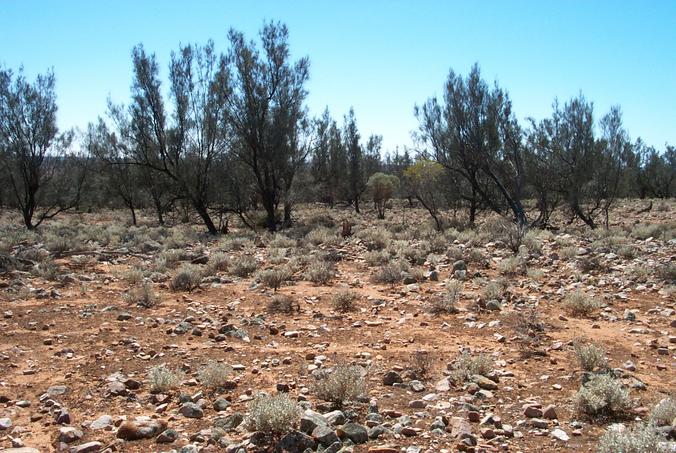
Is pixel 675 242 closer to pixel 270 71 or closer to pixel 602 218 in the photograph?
pixel 602 218

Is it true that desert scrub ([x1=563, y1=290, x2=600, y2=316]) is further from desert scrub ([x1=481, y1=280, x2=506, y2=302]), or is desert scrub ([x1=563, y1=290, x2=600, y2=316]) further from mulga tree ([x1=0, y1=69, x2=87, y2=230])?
mulga tree ([x1=0, y1=69, x2=87, y2=230])

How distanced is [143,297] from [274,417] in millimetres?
5527

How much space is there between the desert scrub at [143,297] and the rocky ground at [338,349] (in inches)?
1.5

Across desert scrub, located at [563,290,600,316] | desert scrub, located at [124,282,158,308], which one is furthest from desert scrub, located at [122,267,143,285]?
desert scrub, located at [563,290,600,316]

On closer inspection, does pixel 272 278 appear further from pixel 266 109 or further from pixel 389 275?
pixel 266 109

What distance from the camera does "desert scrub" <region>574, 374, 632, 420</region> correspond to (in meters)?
3.94

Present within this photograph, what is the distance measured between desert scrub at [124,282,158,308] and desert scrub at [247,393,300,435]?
16.9 feet

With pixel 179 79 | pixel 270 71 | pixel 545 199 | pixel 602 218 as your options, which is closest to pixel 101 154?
pixel 179 79

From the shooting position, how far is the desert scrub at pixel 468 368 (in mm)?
4859

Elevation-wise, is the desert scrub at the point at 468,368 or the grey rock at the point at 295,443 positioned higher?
the desert scrub at the point at 468,368

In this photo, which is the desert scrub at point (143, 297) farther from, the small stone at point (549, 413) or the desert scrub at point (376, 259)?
the small stone at point (549, 413)

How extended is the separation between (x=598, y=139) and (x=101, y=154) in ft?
81.8

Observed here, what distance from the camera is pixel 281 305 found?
7926 millimetres

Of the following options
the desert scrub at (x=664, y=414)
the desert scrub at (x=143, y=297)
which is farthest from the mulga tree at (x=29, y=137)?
the desert scrub at (x=664, y=414)
